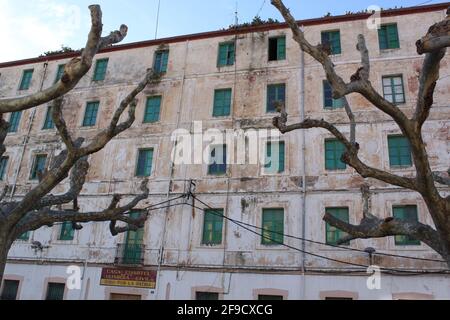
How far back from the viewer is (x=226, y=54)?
21516 mm

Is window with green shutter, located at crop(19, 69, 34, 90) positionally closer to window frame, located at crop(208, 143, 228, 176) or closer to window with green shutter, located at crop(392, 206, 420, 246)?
window frame, located at crop(208, 143, 228, 176)

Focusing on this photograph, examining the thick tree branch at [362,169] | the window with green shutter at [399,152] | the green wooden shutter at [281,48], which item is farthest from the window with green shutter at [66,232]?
the window with green shutter at [399,152]

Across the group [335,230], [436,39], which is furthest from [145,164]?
[436,39]

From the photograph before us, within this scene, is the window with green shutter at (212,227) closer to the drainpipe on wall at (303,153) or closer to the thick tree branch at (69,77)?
the drainpipe on wall at (303,153)

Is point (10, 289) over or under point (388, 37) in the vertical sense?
under

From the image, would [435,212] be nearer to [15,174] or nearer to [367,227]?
[367,227]

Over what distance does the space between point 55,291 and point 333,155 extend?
1449cm

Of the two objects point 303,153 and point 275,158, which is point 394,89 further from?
point 275,158

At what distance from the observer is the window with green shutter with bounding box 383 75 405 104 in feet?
58.8

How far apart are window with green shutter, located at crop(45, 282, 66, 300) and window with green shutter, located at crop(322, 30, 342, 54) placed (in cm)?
1746

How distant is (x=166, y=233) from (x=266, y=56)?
33.9 ft

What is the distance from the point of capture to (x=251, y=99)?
65.1 feet

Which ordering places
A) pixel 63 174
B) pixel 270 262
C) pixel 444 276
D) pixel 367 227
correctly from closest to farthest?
1. pixel 367 227
2. pixel 63 174
3. pixel 444 276
4. pixel 270 262
